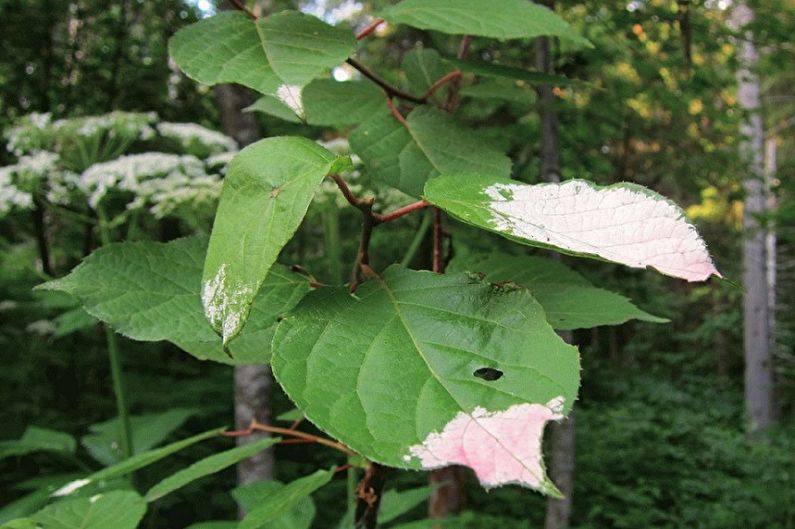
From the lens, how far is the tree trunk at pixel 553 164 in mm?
1710

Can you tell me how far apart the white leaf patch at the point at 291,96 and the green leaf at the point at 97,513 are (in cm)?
41

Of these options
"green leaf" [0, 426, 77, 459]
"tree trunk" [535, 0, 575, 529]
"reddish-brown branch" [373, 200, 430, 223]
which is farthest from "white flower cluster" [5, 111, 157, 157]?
"reddish-brown branch" [373, 200, 430, 223]

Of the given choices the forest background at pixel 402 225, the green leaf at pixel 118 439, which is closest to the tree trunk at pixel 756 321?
the forest background at pixel 402 225

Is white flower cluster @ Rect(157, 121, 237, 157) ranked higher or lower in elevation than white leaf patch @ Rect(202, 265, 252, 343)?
lower

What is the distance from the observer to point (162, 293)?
1.51 feet

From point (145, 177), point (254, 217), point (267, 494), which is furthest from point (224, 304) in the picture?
point (145, 177)

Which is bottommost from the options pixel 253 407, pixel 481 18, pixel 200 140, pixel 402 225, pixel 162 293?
pixel 253 407

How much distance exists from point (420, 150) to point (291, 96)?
169 mm

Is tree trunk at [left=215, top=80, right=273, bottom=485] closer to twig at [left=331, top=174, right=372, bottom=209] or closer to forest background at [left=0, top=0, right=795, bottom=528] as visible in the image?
forest background at [left=0, top=0, right=795, bottom=528]

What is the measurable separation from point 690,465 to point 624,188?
21.4 ft

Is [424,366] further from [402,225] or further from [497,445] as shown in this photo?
[402,225]

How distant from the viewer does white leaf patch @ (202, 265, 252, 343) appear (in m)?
0.32

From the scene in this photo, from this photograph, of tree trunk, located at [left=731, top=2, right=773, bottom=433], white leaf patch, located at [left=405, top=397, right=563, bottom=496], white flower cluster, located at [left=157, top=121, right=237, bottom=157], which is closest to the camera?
white leaf patch, located at [left=405, top=397, right=563, bottom=496]

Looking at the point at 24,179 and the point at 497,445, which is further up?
the point at 497,445
